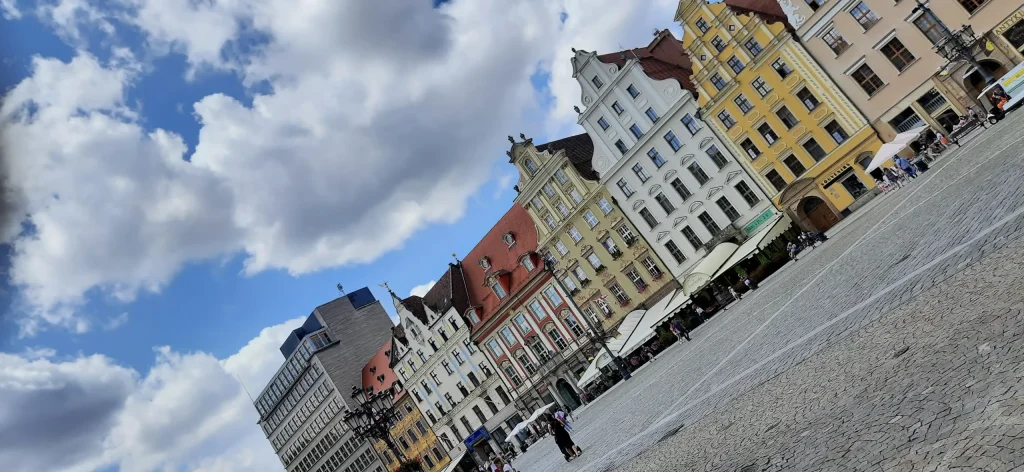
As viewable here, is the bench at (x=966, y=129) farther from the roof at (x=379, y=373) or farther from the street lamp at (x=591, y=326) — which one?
the roof at (x=379, y=373)

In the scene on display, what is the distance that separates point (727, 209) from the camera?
47.4m

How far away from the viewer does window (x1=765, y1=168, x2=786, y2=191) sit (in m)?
44.5

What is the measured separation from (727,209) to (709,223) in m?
1.71

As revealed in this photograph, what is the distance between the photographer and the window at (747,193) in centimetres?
4584

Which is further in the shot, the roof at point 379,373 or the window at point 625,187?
the roof at point 379,373

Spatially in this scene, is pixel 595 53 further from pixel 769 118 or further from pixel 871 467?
pixel 871 467

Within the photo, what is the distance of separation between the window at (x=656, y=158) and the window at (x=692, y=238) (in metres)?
4.75

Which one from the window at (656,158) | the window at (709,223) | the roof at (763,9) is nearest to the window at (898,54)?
the roof at (763,9)

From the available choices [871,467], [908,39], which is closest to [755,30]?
[908,39]

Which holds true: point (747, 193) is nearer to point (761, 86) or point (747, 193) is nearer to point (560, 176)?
point (761, 86)

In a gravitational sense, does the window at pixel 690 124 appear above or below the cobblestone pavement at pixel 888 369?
above

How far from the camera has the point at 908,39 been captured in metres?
37.7

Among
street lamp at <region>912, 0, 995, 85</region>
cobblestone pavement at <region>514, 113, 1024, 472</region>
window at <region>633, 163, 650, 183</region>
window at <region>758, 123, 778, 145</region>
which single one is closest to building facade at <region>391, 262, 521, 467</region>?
window at <region>633, 163, 650, 183</region>

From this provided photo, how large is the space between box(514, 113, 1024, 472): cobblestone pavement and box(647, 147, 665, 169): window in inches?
1113
